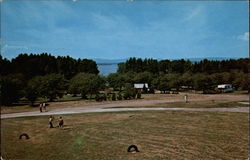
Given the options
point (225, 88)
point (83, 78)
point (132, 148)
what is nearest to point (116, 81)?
point (83, 78)

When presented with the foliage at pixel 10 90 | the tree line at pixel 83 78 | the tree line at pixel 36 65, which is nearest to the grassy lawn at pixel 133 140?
the foliage at pixel 10 90

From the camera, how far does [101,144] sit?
48.1ft

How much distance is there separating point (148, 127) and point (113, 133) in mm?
3758

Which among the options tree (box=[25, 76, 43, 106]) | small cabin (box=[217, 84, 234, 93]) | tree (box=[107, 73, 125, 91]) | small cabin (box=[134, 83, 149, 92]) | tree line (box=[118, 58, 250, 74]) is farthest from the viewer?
tree line (box=[118, 58, 250, 74])

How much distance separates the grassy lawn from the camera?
12.5 metres

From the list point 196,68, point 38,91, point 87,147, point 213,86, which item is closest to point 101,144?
point 87,147

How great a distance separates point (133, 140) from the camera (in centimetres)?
1548

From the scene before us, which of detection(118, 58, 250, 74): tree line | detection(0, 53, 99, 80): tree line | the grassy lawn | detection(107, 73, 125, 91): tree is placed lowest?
the grassy lawn

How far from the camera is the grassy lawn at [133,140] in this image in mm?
12508

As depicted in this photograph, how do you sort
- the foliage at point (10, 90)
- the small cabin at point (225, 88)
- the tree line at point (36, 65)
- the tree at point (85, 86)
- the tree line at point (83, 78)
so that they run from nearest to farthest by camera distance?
the foliage at point (10, 90), the tree line at point (83, 78), the tree at point (85, 86), the tree line at point (36, 65), the small cabin at point (225, 88)

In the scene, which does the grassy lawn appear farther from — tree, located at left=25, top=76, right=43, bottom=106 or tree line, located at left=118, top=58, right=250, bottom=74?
tree line, located at left=118, top=58, right=250, bottom=74

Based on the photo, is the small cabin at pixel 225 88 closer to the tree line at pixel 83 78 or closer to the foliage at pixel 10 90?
the tree line at pixel 83 78

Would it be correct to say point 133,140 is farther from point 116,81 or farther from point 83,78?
point 116,81

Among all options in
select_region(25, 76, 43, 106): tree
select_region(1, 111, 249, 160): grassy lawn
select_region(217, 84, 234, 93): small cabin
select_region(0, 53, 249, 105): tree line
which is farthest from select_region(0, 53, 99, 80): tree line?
select_region(217, 84, 234, 93): small cabin
